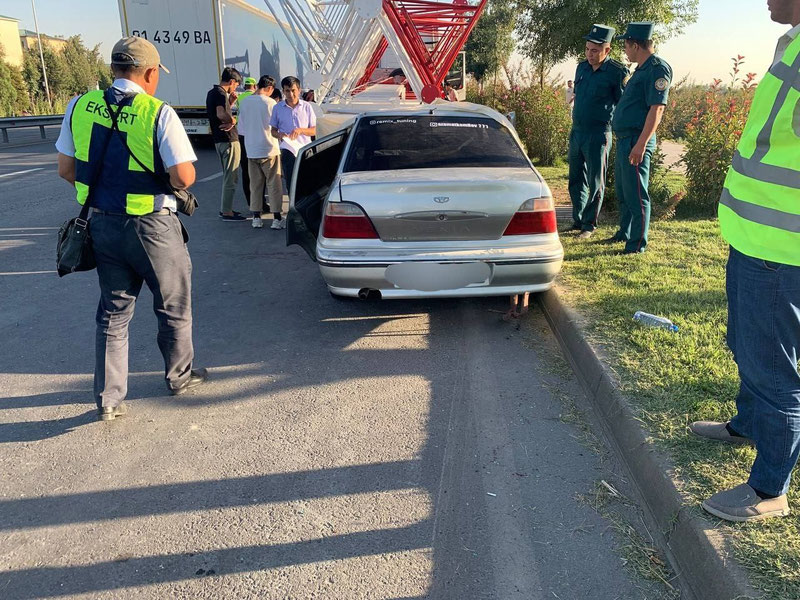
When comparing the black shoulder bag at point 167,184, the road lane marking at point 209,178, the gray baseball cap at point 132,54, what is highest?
the gray baseball cap at point 132,54

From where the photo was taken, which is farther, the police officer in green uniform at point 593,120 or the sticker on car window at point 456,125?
the police officer in green uniform at point 593,120

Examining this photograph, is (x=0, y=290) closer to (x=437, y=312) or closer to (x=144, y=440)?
(x=144, y=440)

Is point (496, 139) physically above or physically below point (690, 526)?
above

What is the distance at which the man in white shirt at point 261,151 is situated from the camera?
777 cm

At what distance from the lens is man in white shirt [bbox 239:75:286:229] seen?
7.77 m

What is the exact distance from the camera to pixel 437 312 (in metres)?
5.09

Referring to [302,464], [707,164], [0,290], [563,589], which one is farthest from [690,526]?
[707,164]

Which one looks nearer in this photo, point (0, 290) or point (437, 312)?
point (437, 312)

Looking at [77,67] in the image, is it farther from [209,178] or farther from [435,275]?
[435,275]

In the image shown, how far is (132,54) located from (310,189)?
3.21 m

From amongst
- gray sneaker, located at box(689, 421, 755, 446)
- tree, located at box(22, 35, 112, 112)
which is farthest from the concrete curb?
tree, located at box(22, 35, 112, 112)

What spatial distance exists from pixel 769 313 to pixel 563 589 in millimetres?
1248

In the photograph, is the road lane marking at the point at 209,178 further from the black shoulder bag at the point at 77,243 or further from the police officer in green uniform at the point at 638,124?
the black shoulder bag at the point at 77,243

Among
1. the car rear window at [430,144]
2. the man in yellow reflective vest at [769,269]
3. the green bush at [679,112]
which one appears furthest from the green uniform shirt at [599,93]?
the man in yellow reflective vest at [769,269]
